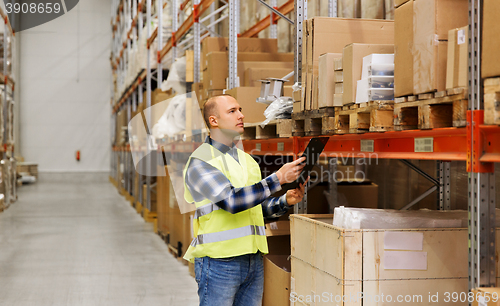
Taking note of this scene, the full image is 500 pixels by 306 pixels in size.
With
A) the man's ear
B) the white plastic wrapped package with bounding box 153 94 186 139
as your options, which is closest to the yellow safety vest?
the man's ear

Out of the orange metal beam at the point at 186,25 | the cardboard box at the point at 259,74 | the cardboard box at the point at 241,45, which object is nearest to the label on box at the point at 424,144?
the cardboard box at the point at 259,74

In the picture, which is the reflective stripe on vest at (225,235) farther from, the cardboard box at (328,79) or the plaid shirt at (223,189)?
the cardboard box at (328,79)

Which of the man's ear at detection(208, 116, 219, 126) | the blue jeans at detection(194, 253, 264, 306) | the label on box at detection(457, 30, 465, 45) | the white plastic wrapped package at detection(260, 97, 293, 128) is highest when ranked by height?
the label on box at detection(457, 30, 465, 45)

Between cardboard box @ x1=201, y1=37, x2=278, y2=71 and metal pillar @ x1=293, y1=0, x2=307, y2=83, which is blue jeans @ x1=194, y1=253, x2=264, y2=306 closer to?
metal pillar @ x1=293, y1=0, x2=307, y2=83

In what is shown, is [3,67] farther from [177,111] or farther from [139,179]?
[177,111]

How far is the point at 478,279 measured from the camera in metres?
2.12

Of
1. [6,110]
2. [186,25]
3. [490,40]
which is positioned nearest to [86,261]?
[186,25]

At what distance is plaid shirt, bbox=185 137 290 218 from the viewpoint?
8.25 ft

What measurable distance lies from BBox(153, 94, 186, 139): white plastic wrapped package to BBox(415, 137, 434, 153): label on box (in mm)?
5003

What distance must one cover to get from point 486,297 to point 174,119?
19.1 ft

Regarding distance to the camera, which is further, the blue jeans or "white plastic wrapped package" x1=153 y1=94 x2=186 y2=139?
"white plastic wrapped package" x1=153 y1=94 x2=186 y2=139

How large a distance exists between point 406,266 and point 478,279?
66 centimetres

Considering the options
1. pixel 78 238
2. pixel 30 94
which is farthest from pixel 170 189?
pixel 30 94

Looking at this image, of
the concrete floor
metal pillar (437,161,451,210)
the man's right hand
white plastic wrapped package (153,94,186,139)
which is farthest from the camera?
white plastic wrapped package (153,94,186,139)
